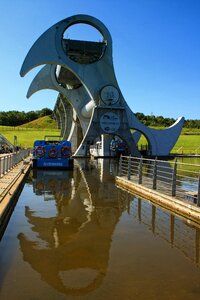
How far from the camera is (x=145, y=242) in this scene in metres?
6.97

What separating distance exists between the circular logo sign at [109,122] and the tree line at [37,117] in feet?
267

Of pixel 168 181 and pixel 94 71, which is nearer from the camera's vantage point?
pixel 168 181

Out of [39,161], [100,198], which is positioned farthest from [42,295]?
[39,161]

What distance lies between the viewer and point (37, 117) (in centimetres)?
16325

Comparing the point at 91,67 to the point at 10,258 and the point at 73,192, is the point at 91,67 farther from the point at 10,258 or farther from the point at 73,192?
the point at 10,258

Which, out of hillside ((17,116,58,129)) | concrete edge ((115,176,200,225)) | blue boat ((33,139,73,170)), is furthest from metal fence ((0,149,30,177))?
hillside ((17,116,58,129))

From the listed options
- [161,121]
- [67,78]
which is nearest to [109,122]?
[67,78]

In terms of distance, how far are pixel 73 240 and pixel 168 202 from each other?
163 inches

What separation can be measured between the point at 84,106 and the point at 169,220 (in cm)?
4304

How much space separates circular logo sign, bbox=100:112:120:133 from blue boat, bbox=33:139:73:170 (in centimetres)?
1487

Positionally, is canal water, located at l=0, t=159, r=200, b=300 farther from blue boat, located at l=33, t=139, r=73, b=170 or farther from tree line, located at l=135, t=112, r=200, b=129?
tree line, located at l=135, t=112, r=200, b=129

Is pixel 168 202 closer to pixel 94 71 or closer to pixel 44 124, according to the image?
pixel 94 71

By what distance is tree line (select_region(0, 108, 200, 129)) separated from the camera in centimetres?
12162

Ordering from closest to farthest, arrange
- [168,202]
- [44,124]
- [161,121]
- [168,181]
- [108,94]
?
1. [168,202]
2. [168,181]
3. [108,94]
4. [161,121]
5. [44,124]
